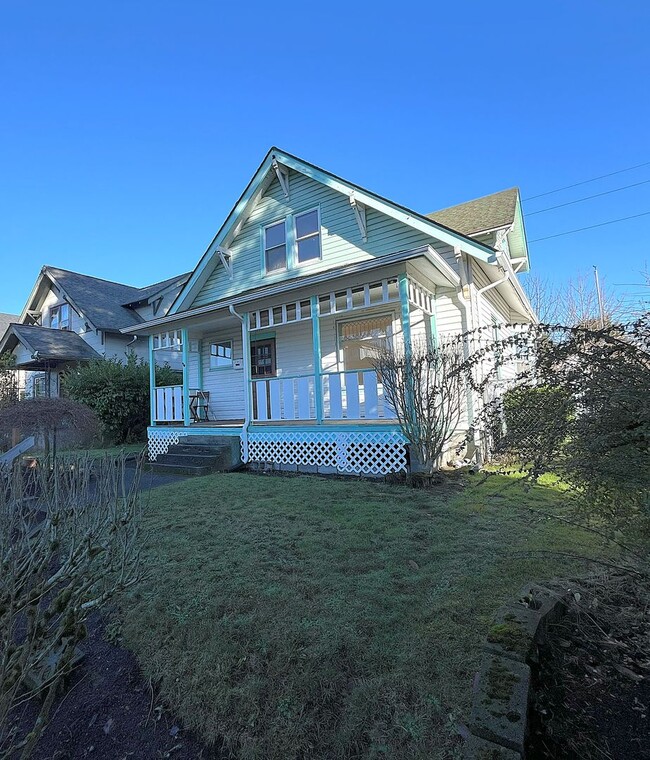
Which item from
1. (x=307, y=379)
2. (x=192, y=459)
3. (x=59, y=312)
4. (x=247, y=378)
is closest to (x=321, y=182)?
(x=307, y=379)

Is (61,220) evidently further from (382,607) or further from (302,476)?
(382,607)

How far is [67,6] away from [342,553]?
1374 centimetres

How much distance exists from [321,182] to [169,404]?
7397 mm

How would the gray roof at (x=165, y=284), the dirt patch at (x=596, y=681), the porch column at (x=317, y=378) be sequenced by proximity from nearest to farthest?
the dirt patch at (x=596, y=681) → the porch column at (x=317, y=378) → the gray roof at (x=165, y=284)

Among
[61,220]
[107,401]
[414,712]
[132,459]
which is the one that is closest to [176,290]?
[61,220]

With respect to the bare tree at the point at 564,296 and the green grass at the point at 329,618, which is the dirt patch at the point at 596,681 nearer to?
the green grass at the point at 329,618

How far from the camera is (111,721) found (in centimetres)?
228

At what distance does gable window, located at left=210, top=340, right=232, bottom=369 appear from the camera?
13078 mm

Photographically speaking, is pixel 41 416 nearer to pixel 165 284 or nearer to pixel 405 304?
pixel 405 304

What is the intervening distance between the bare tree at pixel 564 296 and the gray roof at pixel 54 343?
26298 millimetres

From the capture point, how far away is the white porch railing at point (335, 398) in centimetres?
777

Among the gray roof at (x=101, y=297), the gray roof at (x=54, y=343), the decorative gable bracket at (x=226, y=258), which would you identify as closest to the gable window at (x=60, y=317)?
the gray roof at (x=101, y=297)

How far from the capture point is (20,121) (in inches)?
496

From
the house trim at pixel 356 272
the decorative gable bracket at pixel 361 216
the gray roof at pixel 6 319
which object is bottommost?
the house trim at pixel 356 272
